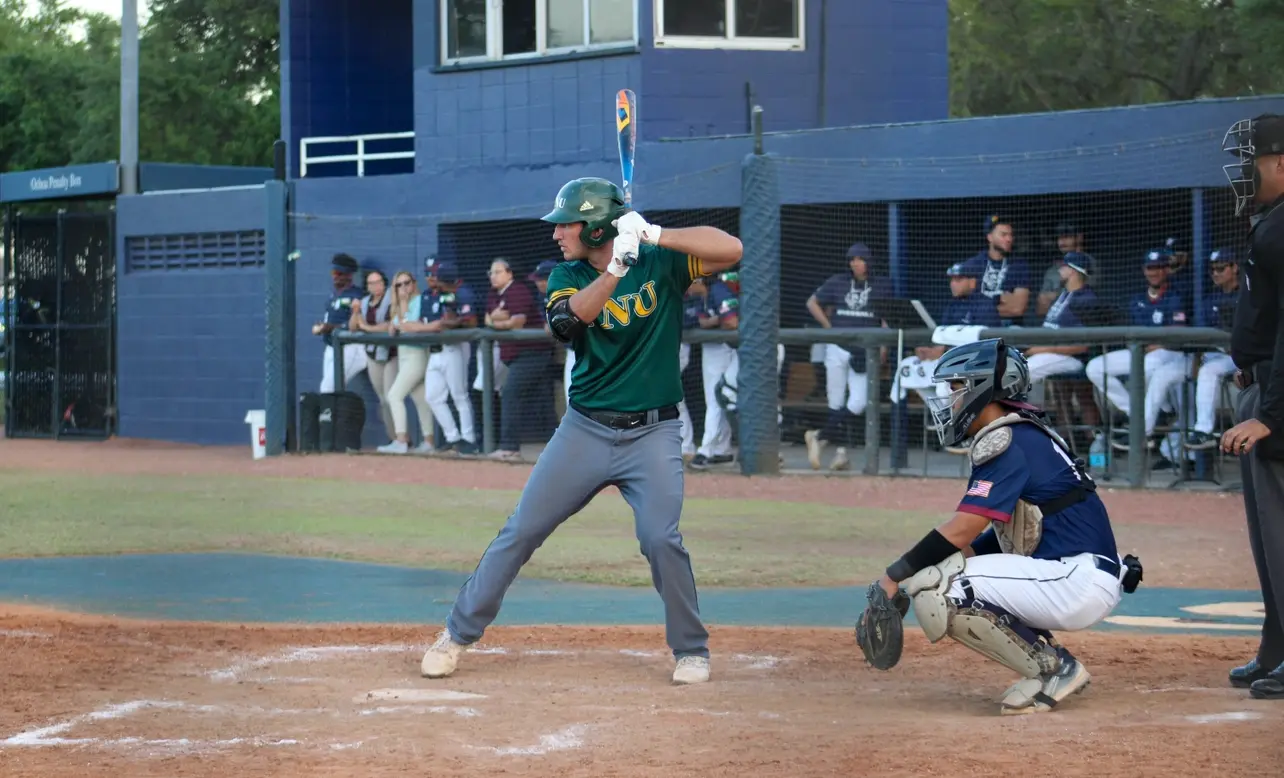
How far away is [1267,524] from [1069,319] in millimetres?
8141

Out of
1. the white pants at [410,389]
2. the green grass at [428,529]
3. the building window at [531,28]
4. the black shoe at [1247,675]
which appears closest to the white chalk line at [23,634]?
the green grass at [428,529]

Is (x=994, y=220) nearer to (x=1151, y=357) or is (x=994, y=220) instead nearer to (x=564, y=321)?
(x=1151, y=357)

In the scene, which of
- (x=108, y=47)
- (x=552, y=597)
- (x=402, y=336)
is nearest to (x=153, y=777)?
(x=552, y=597)

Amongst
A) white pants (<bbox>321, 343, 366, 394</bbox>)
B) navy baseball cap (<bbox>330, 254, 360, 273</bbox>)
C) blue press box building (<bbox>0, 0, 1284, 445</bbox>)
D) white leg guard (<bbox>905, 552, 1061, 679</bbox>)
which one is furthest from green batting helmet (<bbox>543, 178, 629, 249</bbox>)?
navy baseball cap (<bbox>330, 254, 360, 273</bbox>)

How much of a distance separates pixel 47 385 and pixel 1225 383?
15.5 m

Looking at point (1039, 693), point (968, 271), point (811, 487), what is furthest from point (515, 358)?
point (1039, 693)

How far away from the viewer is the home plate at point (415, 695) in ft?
20.2

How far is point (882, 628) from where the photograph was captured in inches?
232

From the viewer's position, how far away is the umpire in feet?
19.2

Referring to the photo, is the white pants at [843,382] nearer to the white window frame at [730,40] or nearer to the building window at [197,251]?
the white window frame at [730,40]

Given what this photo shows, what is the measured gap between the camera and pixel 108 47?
41.8 metres

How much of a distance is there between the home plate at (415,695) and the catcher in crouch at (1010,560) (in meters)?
1.46

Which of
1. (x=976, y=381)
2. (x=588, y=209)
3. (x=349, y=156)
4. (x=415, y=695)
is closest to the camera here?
(x=976, y=381)

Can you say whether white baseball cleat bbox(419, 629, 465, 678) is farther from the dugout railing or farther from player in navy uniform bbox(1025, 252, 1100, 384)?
player in navy uniform bbox(1025, 252, 1100, 384)
